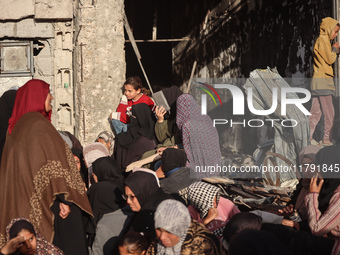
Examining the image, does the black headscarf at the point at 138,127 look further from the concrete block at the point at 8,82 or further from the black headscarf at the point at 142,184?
the black headscarf at the point at 142,184

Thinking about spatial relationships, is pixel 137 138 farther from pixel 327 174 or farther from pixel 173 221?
pixel 173 221

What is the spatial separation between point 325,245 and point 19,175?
224 centimetres

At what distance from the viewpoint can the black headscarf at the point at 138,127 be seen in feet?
23.5

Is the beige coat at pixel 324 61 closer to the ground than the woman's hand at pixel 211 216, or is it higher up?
higher up

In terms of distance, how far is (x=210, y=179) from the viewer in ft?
20.5

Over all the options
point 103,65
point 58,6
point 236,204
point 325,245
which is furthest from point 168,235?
point 58,6

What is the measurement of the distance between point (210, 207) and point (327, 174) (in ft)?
3.00

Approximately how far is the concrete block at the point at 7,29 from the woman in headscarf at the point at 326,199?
15.9ft

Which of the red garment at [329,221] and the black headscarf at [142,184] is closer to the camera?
the red garment at [329,221]

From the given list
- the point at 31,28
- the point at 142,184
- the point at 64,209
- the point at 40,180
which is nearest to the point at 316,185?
the point at 142,184

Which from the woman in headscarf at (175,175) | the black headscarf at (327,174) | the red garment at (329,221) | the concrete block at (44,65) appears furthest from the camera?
the concrete block at (44,65)

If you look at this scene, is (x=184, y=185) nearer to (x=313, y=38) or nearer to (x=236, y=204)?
(x=236, y=204)

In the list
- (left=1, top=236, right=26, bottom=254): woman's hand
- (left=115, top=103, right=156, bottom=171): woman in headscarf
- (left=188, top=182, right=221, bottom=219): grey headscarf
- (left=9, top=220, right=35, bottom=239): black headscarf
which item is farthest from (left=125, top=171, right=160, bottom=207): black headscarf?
(left=115, top=103, right=156, bottom=171): woman in headscarf

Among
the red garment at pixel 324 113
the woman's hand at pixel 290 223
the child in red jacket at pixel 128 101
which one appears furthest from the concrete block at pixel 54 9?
the woman's hand at pixel 290 223
